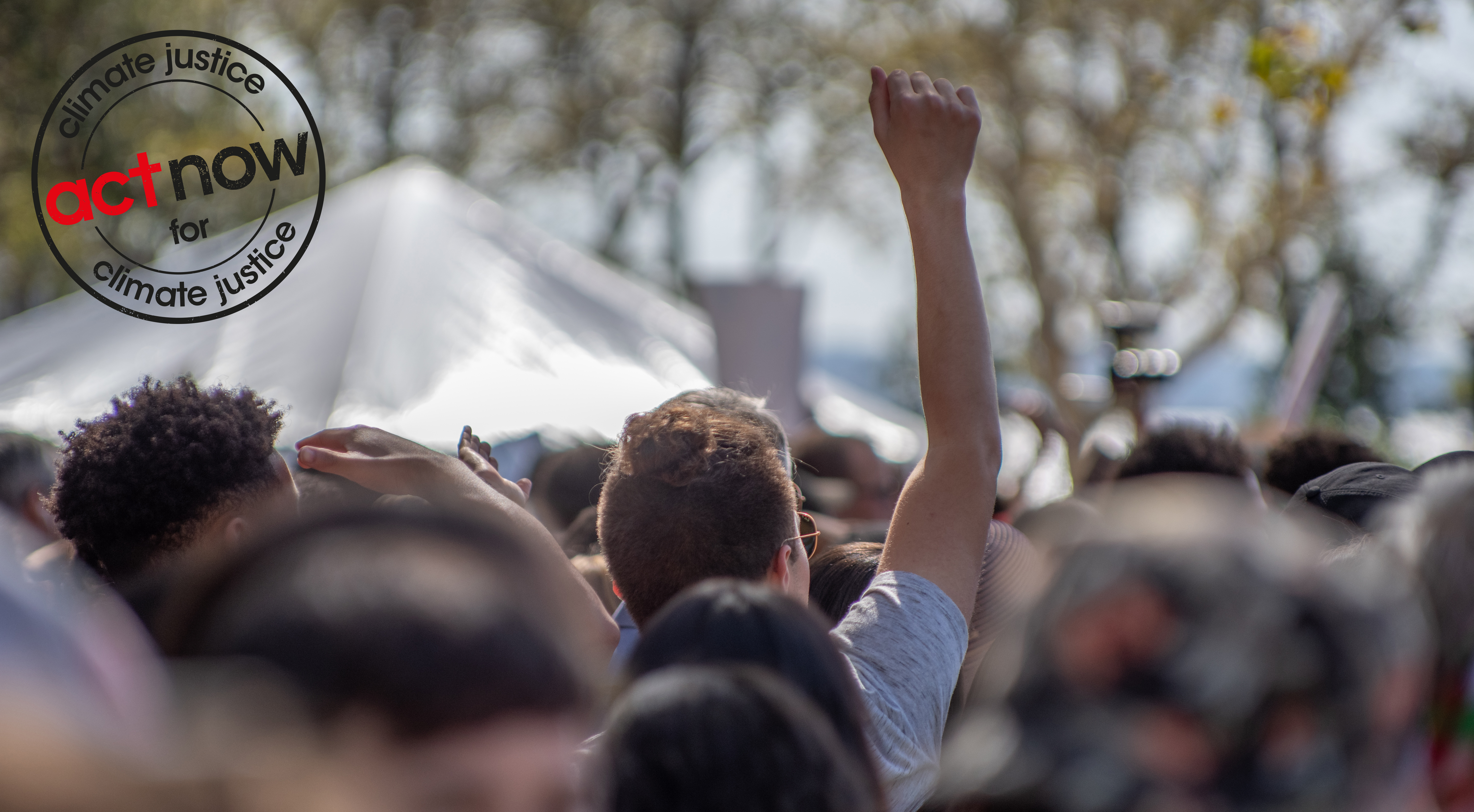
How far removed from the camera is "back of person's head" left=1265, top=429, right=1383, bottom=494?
3184 mm

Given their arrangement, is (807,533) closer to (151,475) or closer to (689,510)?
(689,510)

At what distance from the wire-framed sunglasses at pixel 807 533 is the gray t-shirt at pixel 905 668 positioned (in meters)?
0.19

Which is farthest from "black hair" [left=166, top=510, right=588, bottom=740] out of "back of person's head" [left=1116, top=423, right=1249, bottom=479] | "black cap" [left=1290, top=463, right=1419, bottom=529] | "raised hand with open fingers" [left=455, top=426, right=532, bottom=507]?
"back of person's head" [left=1116, top=423, right=1249, bottom=479]

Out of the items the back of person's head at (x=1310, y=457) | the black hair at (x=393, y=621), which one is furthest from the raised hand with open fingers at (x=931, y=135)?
the back of person's head at (x=1310, y=457)

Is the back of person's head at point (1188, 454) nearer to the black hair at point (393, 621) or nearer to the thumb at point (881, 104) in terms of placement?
the thumb at point (881, 104)

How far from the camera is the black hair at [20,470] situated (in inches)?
132

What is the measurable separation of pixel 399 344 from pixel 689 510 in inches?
139

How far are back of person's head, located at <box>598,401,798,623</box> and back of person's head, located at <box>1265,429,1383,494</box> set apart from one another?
2096 mm

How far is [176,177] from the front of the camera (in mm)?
2707

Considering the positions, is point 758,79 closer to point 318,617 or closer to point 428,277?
point 428,277

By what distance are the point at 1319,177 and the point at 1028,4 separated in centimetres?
1057

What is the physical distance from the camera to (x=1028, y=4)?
16125 mm

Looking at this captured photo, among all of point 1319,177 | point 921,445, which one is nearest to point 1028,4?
point 921,445

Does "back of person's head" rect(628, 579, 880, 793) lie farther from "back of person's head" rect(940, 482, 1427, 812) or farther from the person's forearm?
the person's forearm
